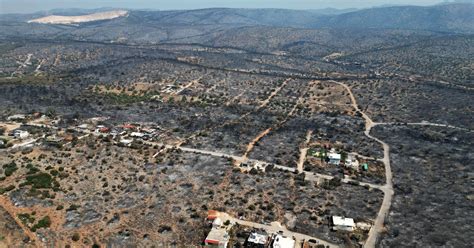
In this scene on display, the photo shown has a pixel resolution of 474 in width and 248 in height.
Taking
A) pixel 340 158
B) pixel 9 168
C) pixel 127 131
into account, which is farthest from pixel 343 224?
pixel 127 131

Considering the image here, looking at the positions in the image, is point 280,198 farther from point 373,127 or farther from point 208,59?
point 208,59

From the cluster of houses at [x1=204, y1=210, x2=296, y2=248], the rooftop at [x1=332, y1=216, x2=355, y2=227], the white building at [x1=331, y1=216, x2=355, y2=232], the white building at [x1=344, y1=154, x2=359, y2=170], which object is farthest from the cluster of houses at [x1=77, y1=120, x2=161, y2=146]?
the white building at [x1=331, y1=216, x2=355, y2=232]

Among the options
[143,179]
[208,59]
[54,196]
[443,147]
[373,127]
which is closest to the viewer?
[54,196]

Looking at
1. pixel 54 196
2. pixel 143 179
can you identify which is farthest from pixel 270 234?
pixel 54 196

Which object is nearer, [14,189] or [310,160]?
[14,189]

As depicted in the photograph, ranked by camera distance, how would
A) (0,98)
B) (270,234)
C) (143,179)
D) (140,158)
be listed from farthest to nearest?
(0,98), (140,158), (143,179), (270,234)

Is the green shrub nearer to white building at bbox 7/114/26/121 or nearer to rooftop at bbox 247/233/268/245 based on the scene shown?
rooftop at bbox 247/233/268/245

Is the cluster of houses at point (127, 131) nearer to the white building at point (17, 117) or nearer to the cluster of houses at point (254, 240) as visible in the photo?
the white building at point (17, 117)

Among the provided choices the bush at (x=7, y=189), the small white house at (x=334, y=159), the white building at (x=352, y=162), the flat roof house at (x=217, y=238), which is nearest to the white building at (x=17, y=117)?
the bush at (x=7, y=189)
